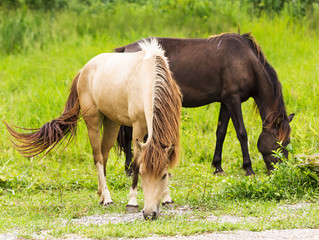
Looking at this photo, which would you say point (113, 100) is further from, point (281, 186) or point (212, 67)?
point (212, 67)

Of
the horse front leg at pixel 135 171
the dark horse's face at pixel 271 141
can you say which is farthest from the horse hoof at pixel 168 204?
the dark horse's face at pixel 271 141

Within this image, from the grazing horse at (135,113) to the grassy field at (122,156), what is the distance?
1.49 ft

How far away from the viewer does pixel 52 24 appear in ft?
48.1

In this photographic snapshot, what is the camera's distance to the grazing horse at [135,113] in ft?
15.9

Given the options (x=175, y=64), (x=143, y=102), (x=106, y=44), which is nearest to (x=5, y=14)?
(x=106, y=44)

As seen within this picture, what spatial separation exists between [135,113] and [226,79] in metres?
2.90

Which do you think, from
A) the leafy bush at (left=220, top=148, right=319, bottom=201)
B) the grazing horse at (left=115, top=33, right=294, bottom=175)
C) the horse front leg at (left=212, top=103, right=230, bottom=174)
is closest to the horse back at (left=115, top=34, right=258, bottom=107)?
the grazing horse at (left=115, top=33, right=294, bottom=175)

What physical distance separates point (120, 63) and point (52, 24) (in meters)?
9.30

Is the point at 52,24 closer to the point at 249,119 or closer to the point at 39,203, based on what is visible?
the point at 249,119

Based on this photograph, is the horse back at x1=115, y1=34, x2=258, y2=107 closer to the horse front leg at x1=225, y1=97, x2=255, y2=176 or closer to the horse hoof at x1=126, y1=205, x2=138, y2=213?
the horse front leg at x1=225, y1=97, x2=255, y2=176

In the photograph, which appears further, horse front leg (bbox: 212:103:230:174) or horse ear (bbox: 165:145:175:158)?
horse front leg (bbox: 212:103:230:174)

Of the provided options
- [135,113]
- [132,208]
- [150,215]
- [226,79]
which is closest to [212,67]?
[226,79]

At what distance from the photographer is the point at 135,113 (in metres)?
5.44

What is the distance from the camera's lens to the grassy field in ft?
17.0
